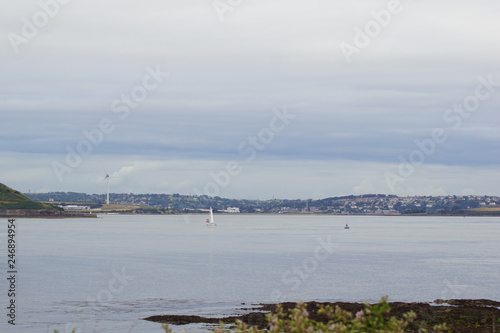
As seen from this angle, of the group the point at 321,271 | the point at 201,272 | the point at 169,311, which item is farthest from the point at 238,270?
the point at 169,311

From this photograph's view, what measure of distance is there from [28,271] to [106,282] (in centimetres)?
1449

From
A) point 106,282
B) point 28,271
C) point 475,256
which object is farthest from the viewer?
point 475,256

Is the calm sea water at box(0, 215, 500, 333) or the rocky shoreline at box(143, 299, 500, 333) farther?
the calm sea water at box(0, 215, 500, 333)

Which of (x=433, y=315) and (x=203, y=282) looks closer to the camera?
(x=433, y=315)

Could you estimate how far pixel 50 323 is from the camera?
40.1 m

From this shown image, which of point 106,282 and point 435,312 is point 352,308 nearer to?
point 435,312

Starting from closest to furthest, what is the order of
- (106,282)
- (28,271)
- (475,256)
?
(106,282) < (28,271) < (475,256)

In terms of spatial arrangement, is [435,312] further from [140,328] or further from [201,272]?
[201,272]

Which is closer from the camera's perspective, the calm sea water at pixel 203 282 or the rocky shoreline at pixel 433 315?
the rocky shoreline at pixel 433 315

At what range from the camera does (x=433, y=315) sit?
4162 cm

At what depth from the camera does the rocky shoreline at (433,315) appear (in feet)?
125

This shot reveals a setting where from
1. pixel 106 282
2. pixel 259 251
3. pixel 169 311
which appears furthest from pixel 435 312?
pixel 259 251

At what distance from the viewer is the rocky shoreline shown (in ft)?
125

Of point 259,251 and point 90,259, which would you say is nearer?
point 90,259
